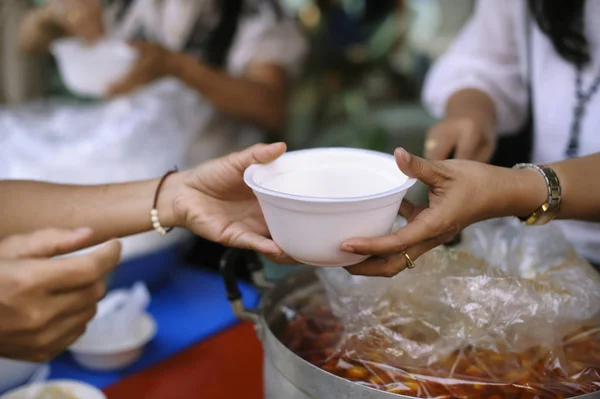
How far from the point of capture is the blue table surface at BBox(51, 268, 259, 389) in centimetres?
115

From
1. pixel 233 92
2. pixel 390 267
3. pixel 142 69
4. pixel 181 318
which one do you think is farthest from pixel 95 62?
pixel 390 267

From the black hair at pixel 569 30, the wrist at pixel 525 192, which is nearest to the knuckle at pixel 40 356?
the wrist at pixel 525 192

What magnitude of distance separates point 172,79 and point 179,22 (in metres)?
0.24

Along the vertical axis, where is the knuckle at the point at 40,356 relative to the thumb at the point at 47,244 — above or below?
below

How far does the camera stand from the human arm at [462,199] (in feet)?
2.32

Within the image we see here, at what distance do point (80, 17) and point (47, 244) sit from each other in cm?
169

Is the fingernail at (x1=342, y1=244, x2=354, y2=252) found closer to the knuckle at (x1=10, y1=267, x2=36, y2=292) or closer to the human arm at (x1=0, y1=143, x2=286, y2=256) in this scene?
the human arm at (x1=0, y1=143, x2=286, y2=256)

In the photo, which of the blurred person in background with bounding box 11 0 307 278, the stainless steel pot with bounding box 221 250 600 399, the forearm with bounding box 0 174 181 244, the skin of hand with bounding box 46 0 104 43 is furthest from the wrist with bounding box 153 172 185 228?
the skin of hand with bounding box 46 0 104 43

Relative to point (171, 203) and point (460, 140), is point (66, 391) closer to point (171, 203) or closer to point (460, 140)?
point (171, 203)

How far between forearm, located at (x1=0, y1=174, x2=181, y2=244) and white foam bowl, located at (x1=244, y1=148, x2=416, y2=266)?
0.25 metres

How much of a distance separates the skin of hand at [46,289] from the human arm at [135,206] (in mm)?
271

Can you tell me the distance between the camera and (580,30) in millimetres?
1138

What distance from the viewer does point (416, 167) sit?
2.28 ft

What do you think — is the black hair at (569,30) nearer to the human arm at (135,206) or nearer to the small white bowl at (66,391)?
the human arm at (135,206)
